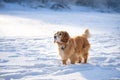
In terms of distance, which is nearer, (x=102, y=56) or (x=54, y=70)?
(x=54, y=70)

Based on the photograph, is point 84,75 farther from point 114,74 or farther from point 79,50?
point 79,50

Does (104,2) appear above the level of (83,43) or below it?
above

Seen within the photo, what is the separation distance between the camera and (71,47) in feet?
25.1

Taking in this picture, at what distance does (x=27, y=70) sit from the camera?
6.65 m

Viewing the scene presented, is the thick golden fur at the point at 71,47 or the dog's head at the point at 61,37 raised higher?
the dog's head at the point at 61,37

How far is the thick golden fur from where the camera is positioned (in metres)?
7.48

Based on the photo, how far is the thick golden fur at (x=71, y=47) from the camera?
7.48 m

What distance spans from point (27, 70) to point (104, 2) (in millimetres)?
55694

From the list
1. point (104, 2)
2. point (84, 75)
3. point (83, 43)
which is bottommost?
point (84, 75)

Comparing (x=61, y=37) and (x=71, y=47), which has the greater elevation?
(x=61, y=37)

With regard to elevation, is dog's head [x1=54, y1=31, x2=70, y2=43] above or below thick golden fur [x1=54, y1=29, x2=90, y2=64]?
above

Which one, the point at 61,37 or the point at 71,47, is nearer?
the point at 61,37

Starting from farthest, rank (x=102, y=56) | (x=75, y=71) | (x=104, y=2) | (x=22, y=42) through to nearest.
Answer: (x=104, y=2), (x=22, y=42), (x=102, y=56), (x=75, y=71)

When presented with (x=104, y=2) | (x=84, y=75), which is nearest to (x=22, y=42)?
(x=84, y=75)
